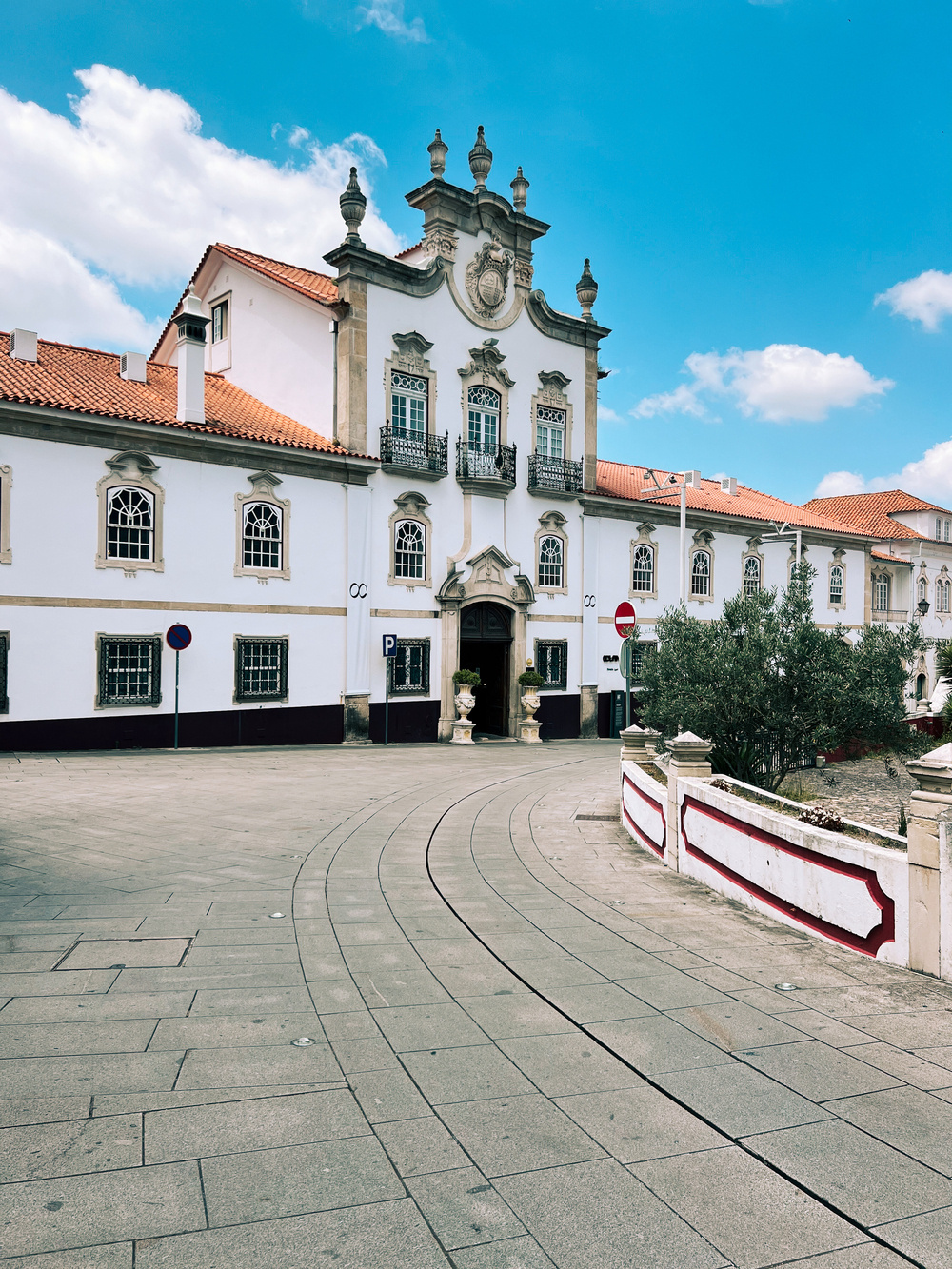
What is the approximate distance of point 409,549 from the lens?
2528cm

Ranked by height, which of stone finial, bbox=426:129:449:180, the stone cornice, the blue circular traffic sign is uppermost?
stone finial, bbox=426:129:449:180

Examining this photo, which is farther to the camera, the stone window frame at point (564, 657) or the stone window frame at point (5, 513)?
the stone window frame at point (564, 657)

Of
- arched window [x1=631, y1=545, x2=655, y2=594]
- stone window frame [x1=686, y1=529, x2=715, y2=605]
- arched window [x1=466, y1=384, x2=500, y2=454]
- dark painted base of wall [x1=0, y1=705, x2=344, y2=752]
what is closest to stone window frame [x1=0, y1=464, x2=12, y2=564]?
dark painted base of wall [x1=0, y1=705, x2=344, y2=752]

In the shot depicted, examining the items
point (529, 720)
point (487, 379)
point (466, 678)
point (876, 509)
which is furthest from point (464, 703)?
point (876, 509)

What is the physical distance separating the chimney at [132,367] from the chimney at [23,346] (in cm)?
211

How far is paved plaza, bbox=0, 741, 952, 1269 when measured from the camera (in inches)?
134

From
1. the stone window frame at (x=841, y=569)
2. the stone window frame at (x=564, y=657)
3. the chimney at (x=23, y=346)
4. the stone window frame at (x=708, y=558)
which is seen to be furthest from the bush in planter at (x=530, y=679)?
the stone window frame at (x=841, y=569)

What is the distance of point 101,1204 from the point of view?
348cm

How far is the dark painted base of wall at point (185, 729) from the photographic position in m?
18.6

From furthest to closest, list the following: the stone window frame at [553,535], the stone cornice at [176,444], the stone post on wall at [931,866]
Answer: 1. the stone window frame at [553,535]
2. the stone cornice at [176,444]
3. the stone post on wall at [931,866]

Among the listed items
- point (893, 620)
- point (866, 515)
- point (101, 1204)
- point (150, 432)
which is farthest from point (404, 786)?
point (866, 515)

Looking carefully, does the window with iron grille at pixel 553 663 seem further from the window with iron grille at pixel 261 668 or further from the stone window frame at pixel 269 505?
the stone window frame at pixel 269 505

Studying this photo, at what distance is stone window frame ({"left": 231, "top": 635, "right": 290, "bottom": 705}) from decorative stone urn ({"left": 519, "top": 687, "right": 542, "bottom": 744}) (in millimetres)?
8042

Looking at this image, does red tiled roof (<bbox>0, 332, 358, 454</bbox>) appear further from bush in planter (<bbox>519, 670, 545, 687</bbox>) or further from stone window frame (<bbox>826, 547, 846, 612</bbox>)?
stone window frame (<bbox>826, 547, 846, 612</bbox>)
